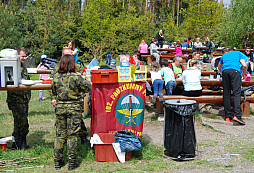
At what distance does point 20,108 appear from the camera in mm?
5199

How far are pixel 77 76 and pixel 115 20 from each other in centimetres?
2678

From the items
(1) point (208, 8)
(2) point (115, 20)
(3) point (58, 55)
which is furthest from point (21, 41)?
(1) point (208, 8)

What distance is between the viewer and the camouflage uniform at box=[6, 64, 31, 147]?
5152 millimetres

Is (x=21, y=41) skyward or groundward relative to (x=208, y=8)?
groundward

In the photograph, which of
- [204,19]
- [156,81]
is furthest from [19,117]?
[204,19]

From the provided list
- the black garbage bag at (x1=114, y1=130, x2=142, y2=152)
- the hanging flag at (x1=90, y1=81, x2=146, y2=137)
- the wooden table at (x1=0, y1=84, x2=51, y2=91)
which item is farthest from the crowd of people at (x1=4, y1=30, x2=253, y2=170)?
the black garbage bag at (x1=114, y1=130, x2=142, y2=152)

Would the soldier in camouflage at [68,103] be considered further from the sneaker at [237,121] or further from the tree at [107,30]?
the tree at [107,30]

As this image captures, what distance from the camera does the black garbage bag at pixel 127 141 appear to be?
183 inches

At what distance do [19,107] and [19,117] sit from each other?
0.61 ft

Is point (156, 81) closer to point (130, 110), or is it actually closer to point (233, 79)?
point (233, 79)

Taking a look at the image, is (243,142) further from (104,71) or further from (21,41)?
(21,41)

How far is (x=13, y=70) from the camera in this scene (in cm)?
446

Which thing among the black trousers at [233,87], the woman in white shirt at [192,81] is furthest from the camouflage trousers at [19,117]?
the black trousers at [233,87]

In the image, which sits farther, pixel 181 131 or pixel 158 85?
pixel 158 85
